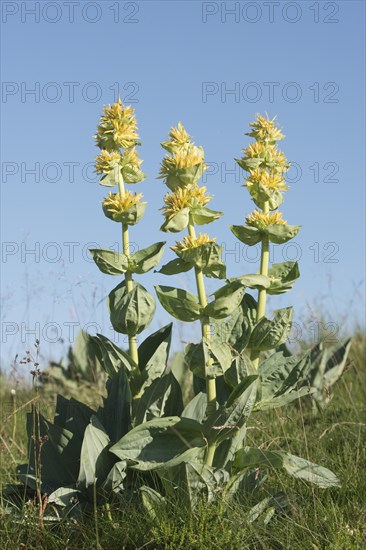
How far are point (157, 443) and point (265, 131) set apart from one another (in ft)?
4.68

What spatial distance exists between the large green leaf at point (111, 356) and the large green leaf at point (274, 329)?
54cm

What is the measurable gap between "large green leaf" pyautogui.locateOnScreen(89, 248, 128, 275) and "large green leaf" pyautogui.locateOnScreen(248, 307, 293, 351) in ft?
2.01

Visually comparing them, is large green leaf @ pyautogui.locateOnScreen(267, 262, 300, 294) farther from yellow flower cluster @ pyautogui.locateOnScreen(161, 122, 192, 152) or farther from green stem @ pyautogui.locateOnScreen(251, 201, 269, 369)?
yellow flower cluster @ pyautogui.locateOnScreen(161, 122, 192, 152)

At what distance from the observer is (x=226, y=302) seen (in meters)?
3.03

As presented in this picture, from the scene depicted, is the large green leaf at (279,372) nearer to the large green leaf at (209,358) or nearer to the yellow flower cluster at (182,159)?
the large green leaf at (209,358)

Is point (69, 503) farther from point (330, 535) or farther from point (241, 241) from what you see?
point (241, 241)

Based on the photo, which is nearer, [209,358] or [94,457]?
[209,358]

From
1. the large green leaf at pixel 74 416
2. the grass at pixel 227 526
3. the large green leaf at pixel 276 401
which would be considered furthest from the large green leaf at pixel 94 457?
the large green leaf at pixel 276 401

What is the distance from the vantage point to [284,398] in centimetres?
336

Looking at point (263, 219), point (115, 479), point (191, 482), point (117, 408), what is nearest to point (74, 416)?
point (117, 408)

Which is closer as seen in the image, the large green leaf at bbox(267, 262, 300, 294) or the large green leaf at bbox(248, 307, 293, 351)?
the large green leaf at bbox(248, 307, 293, 351)

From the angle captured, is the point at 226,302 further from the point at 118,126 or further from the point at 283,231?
the point at 118,126

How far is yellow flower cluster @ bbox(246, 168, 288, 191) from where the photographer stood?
3346 mm

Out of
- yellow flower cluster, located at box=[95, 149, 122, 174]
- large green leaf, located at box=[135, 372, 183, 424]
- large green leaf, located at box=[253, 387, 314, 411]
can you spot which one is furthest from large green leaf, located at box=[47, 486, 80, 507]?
yellow flower cluster, located at box=[95, 149, 122, 174]
